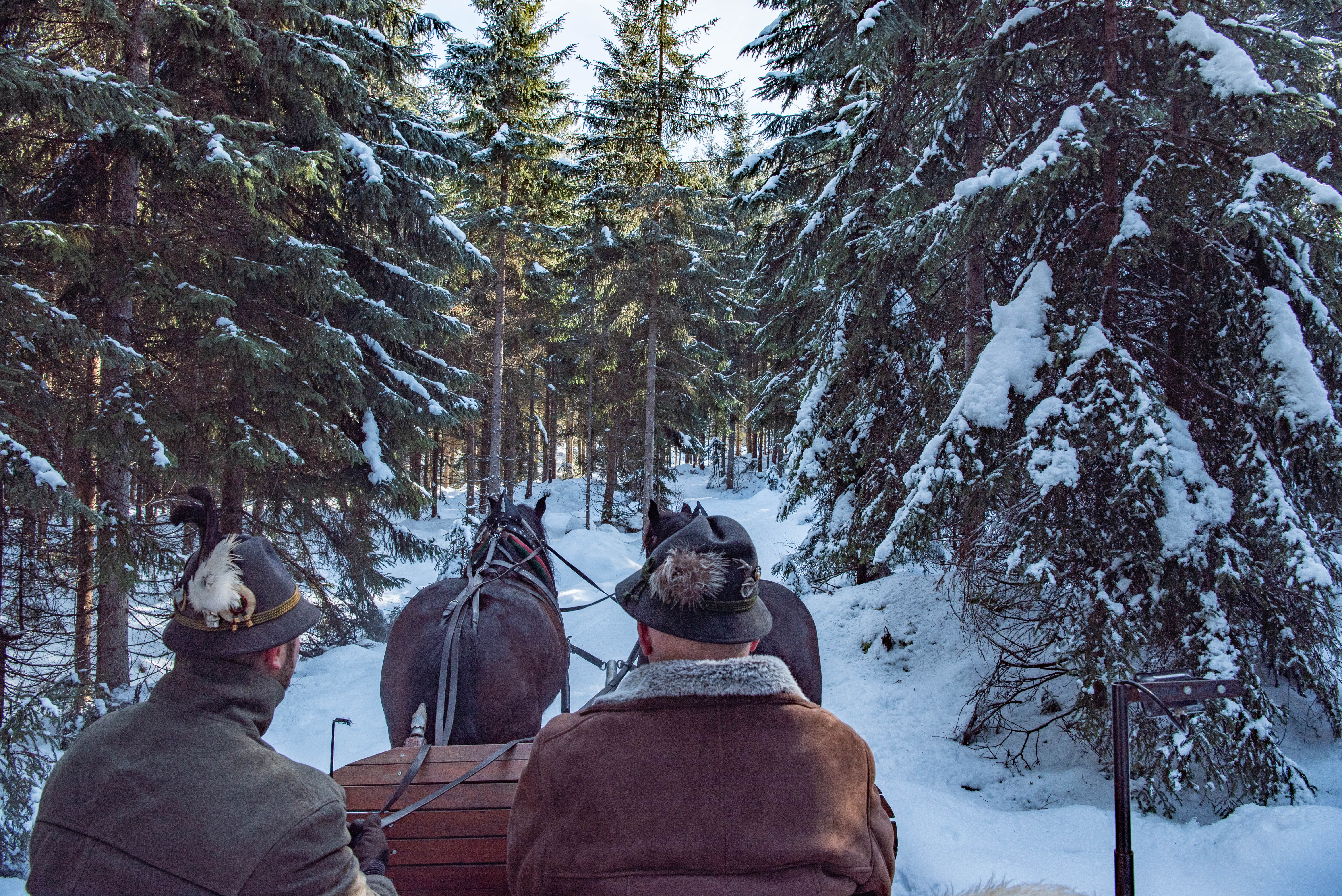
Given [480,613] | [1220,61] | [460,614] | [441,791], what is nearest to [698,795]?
[441,791]

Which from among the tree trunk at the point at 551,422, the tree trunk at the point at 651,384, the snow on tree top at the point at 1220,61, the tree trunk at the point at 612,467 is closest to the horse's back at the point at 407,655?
the snow on tree top at the point at 1220,61

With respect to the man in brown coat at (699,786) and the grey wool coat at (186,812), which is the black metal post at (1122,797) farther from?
the grey wool coat at (186,812)

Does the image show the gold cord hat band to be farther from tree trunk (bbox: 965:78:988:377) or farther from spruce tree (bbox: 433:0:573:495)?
spruce tree (bbox: 433:0:573:495)

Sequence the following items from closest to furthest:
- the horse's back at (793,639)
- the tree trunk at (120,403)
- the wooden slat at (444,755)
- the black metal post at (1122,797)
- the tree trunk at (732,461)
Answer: the black metal post at (1122,797), the wooden slat at (444,755), the horse's back at (793,639), the tree trunk at (120,403), the tree trunk at (732,461)

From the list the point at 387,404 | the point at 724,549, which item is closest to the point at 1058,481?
the point at 724,549

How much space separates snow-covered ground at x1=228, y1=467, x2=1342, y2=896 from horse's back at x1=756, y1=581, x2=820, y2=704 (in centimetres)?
130

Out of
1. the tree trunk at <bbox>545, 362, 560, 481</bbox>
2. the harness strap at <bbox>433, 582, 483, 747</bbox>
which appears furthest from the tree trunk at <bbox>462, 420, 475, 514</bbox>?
the harness strap at <bbox>433, 582, 483, 747</bbox>

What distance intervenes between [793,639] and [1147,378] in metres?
3.11

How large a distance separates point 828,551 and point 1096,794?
3.27 m

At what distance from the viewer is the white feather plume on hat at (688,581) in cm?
175

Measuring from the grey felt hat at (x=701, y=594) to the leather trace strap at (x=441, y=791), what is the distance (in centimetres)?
88

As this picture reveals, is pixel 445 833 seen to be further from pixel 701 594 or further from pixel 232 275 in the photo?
pixel 232 275

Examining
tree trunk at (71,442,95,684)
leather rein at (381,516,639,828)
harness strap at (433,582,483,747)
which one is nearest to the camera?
leather rein at (381,516,639,828)

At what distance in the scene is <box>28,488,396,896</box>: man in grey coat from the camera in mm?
1537
